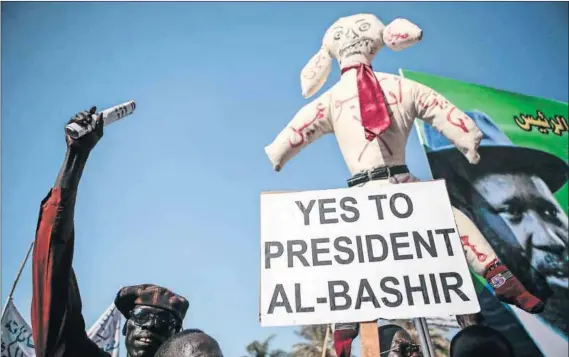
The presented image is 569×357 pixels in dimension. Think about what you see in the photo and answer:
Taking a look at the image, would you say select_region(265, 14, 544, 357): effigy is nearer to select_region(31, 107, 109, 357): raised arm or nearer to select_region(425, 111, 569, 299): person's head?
select_region(31, 107, 109, 357): raised arm

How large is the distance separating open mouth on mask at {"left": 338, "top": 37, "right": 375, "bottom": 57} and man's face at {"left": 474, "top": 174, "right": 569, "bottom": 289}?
4298mm

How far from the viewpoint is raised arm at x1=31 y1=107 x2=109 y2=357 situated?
8.59 feet

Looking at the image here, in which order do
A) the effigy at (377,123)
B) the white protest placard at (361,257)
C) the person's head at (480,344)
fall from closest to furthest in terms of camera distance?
1. the white protest placard at (361,257)
2. the person's head at (480,344)
3. the effigy at (377,123)

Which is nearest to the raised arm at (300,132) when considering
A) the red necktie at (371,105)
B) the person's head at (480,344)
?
the red necktie at (371,105)

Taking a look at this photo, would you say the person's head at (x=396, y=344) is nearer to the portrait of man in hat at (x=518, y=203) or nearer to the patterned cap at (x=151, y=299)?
the patterned cap at (x=151, y=299)

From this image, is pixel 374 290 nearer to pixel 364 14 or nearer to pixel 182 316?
→ pixel 182 316

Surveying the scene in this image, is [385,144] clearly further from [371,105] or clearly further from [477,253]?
[477,253]

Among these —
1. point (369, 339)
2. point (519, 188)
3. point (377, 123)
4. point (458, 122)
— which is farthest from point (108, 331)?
point (519, 188)

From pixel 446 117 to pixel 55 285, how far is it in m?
3.08

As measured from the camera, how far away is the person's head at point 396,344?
357cm

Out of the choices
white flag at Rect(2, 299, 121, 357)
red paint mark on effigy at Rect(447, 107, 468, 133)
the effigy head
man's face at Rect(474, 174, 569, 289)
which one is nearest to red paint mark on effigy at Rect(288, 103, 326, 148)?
the effigy head

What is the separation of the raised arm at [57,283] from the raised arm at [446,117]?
9.08 ft

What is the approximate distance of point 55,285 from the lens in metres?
2.64

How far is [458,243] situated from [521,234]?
591 centimetres
